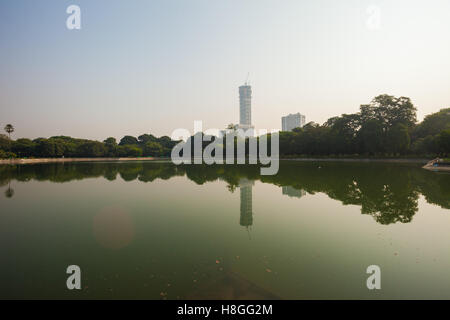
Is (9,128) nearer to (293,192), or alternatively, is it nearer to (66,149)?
(66,149)

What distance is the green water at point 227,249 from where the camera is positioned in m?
4.82

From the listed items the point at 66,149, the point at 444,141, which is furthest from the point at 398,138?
the point at 66,149

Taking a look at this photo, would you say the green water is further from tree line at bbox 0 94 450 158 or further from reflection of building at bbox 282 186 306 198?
tree line at bbox 0 94 450 158

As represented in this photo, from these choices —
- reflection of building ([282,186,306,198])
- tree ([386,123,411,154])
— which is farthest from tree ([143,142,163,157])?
reflection of building ([282,186,306,198])

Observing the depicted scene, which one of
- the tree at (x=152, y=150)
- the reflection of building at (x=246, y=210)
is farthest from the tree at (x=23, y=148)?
the reflection of building at (x=246, y=210)

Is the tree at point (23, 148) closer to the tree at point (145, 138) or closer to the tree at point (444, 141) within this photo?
the tree at point (145, 138)

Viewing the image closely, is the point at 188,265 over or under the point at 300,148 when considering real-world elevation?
under

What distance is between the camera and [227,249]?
269 inches

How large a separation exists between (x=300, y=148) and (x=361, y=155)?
58.2 ft

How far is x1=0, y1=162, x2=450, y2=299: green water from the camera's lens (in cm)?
482

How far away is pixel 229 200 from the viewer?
13.9 metres

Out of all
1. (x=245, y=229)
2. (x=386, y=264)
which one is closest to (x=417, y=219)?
(x=386, y=264)
